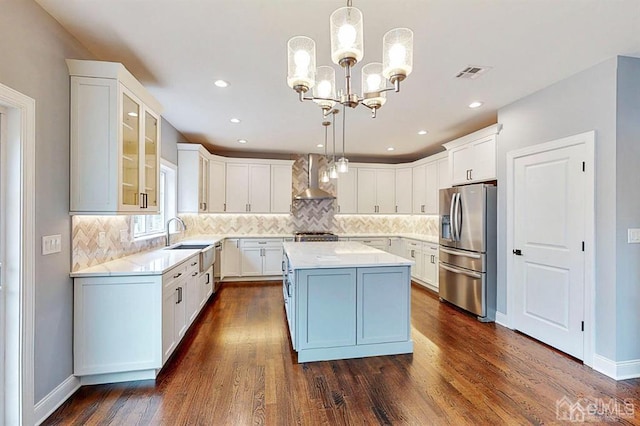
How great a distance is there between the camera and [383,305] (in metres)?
2.93

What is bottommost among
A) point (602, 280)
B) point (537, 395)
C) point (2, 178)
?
point (537, 395)

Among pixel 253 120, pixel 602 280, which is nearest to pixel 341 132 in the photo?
pixel 253 120

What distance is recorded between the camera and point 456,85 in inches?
119

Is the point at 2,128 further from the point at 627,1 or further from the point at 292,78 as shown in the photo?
the point at 627,1

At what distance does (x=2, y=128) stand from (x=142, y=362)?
1845 mm

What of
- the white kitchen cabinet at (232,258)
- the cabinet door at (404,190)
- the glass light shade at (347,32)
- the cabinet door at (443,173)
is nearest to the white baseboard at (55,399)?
the glass light shade at (347,32)

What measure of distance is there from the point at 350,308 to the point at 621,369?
226 centimetres

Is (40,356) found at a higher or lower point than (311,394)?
higher

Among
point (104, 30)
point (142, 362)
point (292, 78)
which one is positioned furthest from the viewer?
point (142, 362)

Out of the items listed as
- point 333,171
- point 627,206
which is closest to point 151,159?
point 333,171

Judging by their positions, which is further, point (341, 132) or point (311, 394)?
point (341, 132)

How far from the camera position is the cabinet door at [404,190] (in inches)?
249

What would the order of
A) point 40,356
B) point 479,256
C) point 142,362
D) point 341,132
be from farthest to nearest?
point 341,132, point 479,256, point 142,362, point 40,356

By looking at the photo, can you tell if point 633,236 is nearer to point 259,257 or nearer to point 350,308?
point 350,308
